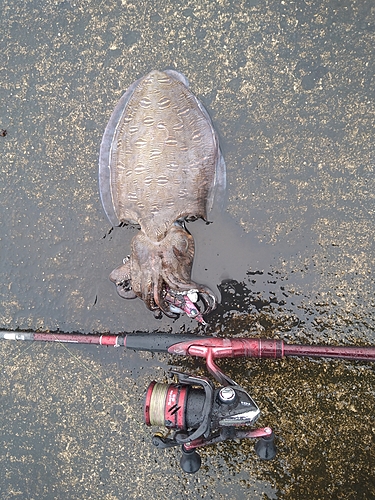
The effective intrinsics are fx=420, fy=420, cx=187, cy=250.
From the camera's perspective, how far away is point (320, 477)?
12.4ft

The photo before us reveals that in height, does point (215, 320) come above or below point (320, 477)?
above

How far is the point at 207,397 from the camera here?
9.89ft

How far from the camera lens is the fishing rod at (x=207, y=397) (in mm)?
3010

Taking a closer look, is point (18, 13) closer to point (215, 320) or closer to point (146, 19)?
point (146, 19)

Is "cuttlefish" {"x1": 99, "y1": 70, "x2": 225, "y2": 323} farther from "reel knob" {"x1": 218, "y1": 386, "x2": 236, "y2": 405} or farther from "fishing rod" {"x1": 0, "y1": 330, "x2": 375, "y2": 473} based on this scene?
"reel knob" {"x1": 218, "y1": 386, "x2": 236, "y2": 405}

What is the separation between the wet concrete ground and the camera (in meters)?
3.79

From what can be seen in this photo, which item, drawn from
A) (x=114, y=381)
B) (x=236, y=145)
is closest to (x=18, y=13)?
(x=236, y=145)

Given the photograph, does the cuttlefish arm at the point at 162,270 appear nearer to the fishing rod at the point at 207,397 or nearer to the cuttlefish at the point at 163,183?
the cuttlefish at the point at 163,183

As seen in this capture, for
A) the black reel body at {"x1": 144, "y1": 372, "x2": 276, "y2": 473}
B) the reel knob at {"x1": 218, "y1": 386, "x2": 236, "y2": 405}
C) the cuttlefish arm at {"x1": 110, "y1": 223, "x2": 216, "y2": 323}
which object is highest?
the cuttlefish arm at {"x1": 110, "y1": 223, "x2": 216, "y2": 323}

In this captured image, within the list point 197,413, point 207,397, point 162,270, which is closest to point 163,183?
point 162,270

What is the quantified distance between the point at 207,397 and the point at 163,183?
169 centimetres

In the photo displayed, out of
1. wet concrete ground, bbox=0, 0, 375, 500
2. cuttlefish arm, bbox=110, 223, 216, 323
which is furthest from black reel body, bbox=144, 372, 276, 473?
cuttlefish arm, bbox=110, 223, 216, 323

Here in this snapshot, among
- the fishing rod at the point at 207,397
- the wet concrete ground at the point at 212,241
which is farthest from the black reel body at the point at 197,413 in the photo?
the wet concrete ground at the point at 212,241

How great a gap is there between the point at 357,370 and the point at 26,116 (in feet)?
13.1
